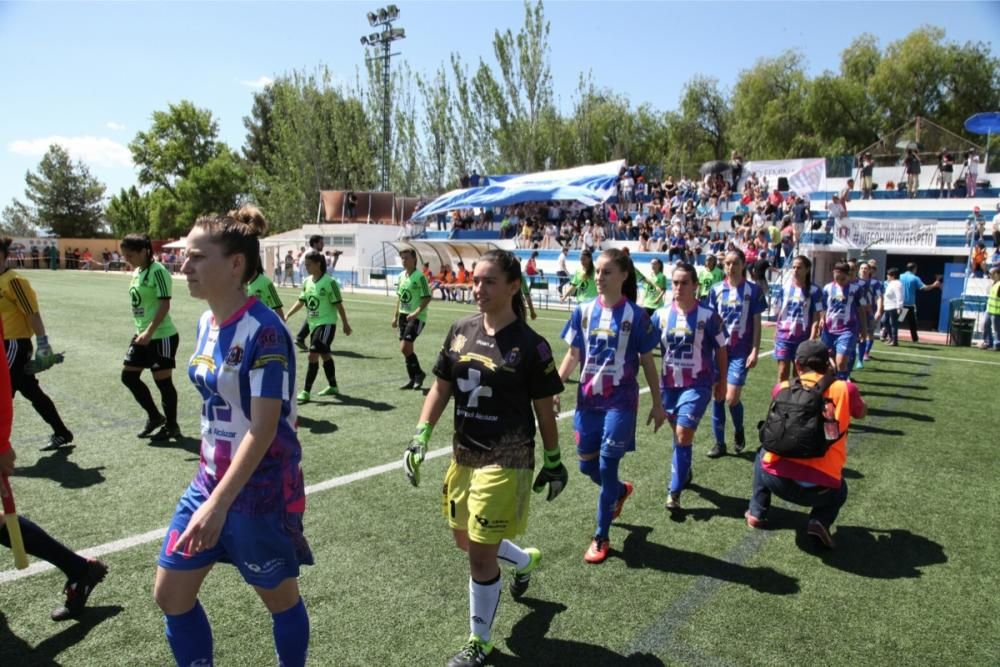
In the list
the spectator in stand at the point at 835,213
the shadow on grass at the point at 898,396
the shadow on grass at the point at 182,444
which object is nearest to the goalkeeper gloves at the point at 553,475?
the shadow on grass at the point at 182,444

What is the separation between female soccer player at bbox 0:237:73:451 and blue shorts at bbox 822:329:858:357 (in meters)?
8.96

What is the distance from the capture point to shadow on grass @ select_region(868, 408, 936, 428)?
8.63m

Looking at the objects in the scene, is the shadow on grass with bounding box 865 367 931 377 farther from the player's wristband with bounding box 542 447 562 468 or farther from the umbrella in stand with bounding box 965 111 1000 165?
the umbrella in stand with bounding box 965 111 1000 165

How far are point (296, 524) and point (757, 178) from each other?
105 ft

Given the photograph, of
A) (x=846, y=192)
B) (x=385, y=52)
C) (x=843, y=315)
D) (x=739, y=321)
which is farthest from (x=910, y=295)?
(x=385, y=52)

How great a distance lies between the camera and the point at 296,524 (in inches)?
101

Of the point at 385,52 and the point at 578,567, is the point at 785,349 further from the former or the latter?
the point at 385,52

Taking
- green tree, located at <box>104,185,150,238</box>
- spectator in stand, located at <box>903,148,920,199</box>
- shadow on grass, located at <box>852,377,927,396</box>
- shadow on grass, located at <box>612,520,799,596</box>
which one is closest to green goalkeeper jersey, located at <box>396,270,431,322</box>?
shadow on grass, located at <box>612,520,799,596</box>

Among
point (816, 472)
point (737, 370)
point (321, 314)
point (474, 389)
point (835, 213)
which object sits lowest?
point (816, 472)

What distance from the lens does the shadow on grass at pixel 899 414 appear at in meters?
8.63

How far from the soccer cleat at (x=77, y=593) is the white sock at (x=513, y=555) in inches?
90.6

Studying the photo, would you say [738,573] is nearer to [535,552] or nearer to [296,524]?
[535,552]

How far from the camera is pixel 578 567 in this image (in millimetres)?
4250

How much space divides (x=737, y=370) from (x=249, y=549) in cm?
588
